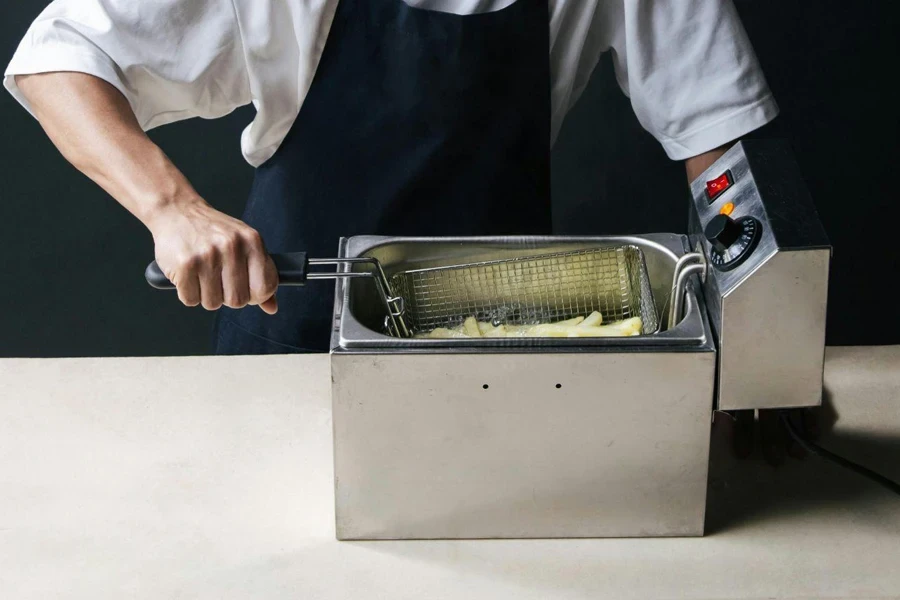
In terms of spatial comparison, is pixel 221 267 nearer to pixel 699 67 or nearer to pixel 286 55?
pixel 286 55

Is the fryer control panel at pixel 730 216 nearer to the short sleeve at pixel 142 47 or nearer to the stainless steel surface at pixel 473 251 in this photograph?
the stainless steel surface at pixel 473 251

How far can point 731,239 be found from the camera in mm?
1059

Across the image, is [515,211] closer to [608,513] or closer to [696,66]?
[696,66]

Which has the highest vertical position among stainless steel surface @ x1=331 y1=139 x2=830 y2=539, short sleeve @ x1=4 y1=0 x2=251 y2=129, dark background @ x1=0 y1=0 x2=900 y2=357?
short sleeve @ x1=4 y1=0 x2=251 y2=129

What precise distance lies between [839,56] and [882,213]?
1.46ft

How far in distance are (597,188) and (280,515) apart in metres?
1.68

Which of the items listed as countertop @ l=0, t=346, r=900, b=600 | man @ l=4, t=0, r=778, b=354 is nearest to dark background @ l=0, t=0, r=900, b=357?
man @ l=4, t=0, r=778, b=354

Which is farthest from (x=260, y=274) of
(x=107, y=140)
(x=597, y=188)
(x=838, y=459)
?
(x=597, y=188)

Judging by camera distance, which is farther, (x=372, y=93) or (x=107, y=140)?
(x=372, y=93)

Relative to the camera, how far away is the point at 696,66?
1.58m

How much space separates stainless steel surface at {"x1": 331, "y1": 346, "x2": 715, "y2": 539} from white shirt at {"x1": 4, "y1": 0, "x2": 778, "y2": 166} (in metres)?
0.66

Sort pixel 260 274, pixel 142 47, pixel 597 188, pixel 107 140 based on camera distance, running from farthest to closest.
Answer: pixel 597 188
pixel 142 47
pixel 107 140
pixel 260 274

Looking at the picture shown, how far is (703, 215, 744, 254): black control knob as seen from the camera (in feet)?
3.47

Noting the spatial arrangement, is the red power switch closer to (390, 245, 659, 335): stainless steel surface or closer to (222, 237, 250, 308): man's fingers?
(390, 245, 659, 335): stainless steel surface
